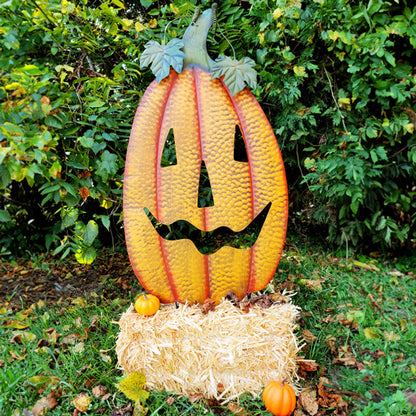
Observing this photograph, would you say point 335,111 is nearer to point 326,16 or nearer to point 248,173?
point 326,16

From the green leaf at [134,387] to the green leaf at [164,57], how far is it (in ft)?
5.06

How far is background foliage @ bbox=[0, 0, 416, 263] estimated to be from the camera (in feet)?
6.75

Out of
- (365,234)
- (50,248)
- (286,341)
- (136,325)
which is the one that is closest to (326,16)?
(365,234)

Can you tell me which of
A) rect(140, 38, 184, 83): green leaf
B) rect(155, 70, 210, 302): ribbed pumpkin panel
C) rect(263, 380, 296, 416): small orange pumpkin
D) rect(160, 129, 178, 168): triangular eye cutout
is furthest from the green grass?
rect(140, 38, 184, 83): green leaf

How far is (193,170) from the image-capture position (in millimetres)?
1904

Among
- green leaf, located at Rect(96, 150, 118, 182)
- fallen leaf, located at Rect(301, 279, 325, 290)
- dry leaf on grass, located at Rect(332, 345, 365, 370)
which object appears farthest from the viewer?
fallen leaf, located at Rect(301, 279, 325, 290)

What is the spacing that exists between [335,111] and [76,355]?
245cm

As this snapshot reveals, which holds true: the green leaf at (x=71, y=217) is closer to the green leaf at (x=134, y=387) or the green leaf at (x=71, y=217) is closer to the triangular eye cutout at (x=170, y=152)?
the triangular eye cutout at (x=170, y=152)

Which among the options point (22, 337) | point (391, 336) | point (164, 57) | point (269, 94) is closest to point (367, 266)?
point (391, 336)

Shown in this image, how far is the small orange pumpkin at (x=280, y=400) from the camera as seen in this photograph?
157cm

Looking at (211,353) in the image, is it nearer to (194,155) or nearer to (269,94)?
(194,155)

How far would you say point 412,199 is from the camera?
2891 millimetres

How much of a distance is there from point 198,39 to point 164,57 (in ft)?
0.69

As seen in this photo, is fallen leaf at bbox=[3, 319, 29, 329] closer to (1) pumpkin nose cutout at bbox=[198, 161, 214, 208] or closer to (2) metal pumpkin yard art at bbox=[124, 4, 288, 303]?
(2) metal pumpkin yard art at bbox=[124, 4, 288, 303]
